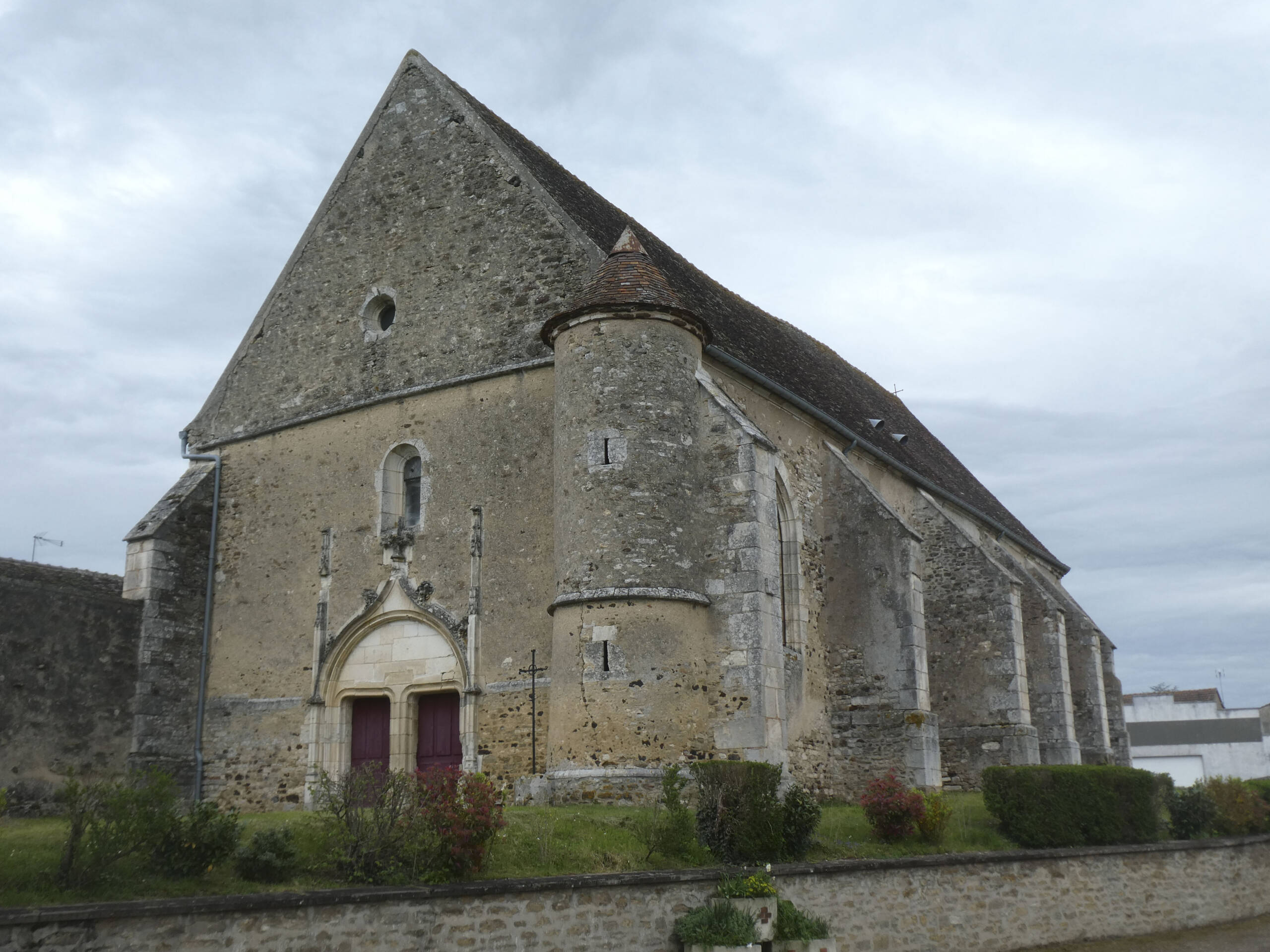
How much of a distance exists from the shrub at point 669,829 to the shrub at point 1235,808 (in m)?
8.78

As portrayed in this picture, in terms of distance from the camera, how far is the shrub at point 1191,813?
14.5 metres

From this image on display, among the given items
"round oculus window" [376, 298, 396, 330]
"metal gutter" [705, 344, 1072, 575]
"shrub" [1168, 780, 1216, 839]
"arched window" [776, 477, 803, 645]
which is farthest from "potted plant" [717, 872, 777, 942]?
"round oculus window" [376, 298, 396, 330]

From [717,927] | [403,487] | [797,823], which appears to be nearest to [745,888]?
[717,927]

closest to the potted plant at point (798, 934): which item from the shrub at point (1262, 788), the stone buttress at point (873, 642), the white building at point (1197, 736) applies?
the stone buttress at point (873, 642)

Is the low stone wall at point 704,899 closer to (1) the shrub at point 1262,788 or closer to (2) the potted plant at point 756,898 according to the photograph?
(2) the potted plant at point 756,898

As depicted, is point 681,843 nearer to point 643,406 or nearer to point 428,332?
point 643,406

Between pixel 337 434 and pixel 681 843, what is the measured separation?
836 cm

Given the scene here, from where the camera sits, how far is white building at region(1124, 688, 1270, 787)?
44.6 metres

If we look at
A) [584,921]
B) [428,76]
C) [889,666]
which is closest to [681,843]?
[584,921]

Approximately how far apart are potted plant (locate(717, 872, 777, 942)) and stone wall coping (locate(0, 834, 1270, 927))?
0.14 meters

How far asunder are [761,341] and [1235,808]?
30.6 feet

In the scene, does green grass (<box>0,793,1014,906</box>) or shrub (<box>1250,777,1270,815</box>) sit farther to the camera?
shrub (<box>1250,777,1270,815</box>)

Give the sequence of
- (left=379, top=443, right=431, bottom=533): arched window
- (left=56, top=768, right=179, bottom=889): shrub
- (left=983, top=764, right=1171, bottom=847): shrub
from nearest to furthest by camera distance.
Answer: (left=56, top=768, right=179, bottom=889): shrub, (left=983, top=764, right=1171, bottom=847): shrub, (left=379, top=443, right=431, bottom=533): arched window

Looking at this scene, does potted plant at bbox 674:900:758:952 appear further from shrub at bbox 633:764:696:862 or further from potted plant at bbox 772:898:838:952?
shrub at bbox 633:764:696:862
